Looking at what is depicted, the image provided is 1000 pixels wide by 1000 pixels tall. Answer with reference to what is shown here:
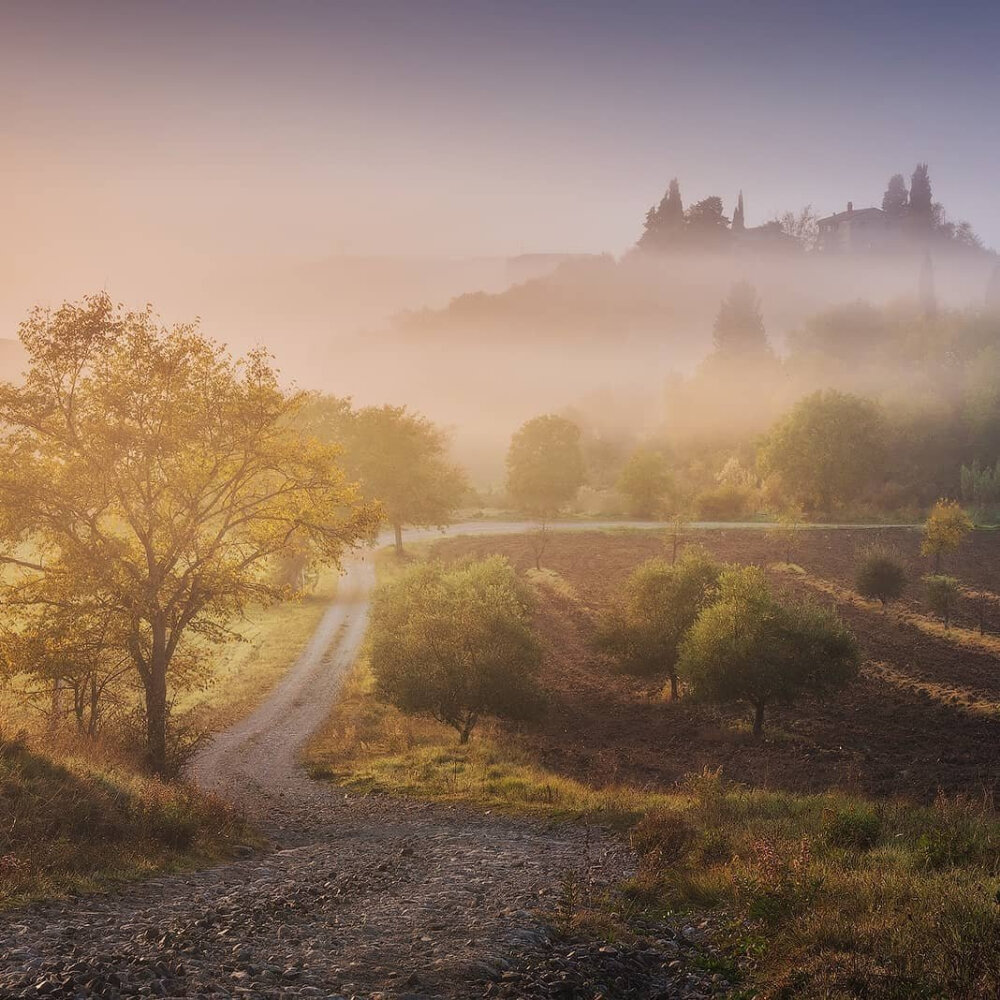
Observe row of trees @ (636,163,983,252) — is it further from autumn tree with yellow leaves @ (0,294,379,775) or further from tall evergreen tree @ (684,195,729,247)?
autumn tree with yellow leaves @ (0,294,379,775)

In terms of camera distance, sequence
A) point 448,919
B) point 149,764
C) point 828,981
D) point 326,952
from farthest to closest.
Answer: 1. point 149,764
2. point 448,919
3. point 326,952
4. point 828,981

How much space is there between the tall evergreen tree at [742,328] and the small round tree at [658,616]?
110 meters

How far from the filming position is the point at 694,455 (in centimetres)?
12644

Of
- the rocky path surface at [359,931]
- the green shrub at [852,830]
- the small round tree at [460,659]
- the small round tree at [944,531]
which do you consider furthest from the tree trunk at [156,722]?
the small round tree at [944,531]

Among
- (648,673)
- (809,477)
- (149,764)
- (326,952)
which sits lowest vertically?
(648,673)

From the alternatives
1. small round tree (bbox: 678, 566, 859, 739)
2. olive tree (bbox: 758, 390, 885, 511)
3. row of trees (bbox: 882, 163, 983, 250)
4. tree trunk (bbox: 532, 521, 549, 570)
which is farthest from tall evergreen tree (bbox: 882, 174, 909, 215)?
small round tree (bbox: 678, 566, 859, 739)

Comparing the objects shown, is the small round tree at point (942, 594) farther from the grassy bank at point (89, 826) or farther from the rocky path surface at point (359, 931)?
the grassy bank at point (89, 826)

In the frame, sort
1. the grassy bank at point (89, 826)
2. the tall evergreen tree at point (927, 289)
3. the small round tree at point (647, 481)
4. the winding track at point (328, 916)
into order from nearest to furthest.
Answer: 1. the winding track at point (328, 916)
2. the grassy bank at point (89, 826)
3. the small round tree at point (647, 481)
4. the tall evergreen tree at point (927, 289)

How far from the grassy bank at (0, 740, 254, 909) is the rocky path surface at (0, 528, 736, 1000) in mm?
737

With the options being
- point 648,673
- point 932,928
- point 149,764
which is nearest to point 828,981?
point 932,928

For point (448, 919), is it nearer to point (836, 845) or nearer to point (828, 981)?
point (828, 981)

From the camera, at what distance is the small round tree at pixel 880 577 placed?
4828 cm

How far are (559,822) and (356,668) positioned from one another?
24.6m

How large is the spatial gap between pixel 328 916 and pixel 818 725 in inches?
1080
